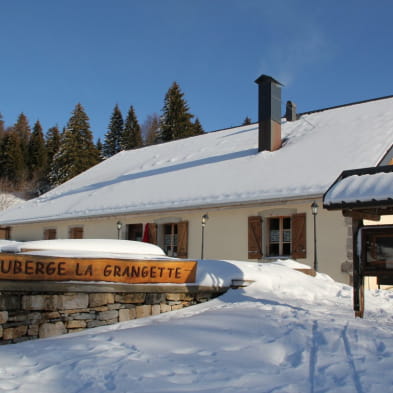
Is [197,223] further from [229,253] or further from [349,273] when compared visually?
[349,273]

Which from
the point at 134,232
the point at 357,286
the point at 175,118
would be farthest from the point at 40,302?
the point at 175,118

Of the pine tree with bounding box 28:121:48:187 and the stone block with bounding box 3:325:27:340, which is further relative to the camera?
the pine tree with bounding box 28:121:48:187

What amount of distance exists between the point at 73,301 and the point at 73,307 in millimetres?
75

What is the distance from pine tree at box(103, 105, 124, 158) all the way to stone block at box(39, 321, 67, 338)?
4678cm

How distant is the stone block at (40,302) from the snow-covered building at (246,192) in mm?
7223

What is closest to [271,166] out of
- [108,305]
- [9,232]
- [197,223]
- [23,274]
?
[197,223]

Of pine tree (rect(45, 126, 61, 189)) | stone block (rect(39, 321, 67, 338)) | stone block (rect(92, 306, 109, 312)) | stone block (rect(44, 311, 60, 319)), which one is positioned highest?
pine tree (rect(45, 126, 61, 189))

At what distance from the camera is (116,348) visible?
14.2 ft

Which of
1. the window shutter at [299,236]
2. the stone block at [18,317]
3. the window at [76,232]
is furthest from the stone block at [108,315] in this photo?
the window at [76,232]

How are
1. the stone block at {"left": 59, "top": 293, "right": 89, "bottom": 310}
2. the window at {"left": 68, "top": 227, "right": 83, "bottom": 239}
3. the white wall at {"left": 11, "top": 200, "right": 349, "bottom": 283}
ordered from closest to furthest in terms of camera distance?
the stone block at {"left": 59, "top": 293, "right": 89, "bottom": 310} < the white wall at {"left": 11, "top": 200, "right": 349, "bottom": 283} < the window at {"left": 68, "top": 227, "right": 83, "bottom": 239}

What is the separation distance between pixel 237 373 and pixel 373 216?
365 centimetres

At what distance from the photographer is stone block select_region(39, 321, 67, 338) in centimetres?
580

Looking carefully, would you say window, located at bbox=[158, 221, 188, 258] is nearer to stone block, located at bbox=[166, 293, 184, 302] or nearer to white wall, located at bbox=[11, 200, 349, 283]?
white wall, located at bbox=[11, 200, 349, 283]

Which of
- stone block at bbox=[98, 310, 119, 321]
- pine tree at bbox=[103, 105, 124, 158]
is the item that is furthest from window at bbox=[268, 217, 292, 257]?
pine tree at bbox=[103, 105, 124, 158]
